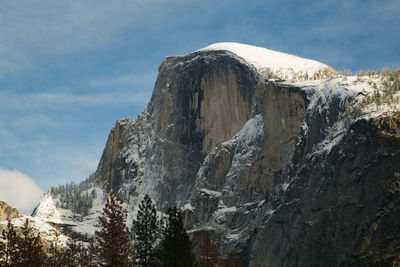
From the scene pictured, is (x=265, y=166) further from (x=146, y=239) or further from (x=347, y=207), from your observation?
(x=146, y=239)

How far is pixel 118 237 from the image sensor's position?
147 ft

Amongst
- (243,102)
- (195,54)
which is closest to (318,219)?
(243,102)

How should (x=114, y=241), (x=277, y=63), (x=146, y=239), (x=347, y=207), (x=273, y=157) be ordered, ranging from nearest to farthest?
1. (x=114, y=241)
2. (x=146, y=239)
3. (x=347, y=207)
4. (x=273, y=157)
5. (x=277, y=63)

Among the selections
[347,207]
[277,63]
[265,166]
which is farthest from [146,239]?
[277,63]

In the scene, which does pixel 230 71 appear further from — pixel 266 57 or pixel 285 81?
pixel 285 81

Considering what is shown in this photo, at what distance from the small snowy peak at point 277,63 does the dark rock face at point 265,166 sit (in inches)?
90.8

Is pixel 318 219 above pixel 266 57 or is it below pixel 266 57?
below

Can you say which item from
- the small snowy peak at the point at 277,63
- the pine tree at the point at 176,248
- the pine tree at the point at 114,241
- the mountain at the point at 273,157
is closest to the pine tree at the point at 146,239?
the pine tree at the point at 176,248

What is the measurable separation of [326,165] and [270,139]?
35.5 m

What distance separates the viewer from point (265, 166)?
126500 mm

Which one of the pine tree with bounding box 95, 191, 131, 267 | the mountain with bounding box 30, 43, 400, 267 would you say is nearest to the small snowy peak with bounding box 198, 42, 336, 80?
the mountain with bounding box 30, 43, 400, 267

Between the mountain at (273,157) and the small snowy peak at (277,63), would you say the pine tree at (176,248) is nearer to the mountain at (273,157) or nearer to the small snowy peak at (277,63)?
the mountain at (273,157)

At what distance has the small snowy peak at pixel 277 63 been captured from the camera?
133250 mm

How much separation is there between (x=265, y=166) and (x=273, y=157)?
99.1 inches
